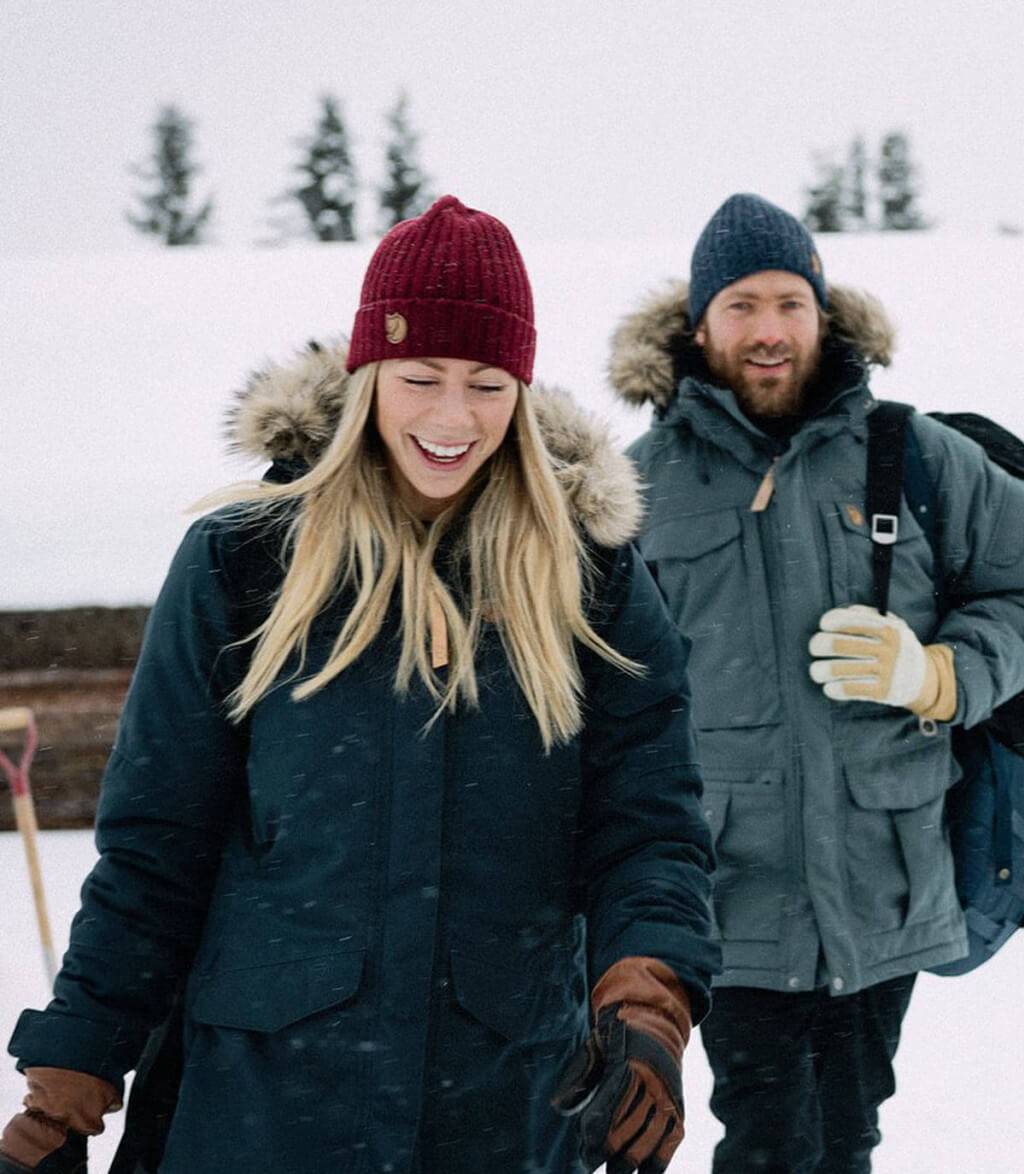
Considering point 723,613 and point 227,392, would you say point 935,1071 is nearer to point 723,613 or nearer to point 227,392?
point 723,613

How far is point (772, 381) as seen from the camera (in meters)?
3.03

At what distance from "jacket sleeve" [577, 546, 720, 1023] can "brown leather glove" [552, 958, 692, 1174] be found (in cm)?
4

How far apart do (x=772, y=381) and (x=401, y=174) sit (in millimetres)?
34302

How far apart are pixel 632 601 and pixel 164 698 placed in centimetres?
63

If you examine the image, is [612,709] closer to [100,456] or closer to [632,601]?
[632,601]

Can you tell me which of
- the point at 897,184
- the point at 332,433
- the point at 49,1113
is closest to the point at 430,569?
the point at 332,433

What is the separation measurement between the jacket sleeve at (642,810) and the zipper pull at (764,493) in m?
1.02

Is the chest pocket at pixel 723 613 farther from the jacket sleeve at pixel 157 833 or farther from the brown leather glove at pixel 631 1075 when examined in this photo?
the jacket sleeve at pixel 157 833

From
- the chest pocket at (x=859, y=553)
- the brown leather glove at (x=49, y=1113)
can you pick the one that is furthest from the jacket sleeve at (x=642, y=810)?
the chest pocket at (x=859, y=553)

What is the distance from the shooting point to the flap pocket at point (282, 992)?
1666 millimetres

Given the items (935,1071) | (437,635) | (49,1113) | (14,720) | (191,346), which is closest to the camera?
(49,1113)

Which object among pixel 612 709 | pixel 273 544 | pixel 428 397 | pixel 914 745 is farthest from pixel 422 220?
pixel 914 745

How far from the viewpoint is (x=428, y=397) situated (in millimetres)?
1936

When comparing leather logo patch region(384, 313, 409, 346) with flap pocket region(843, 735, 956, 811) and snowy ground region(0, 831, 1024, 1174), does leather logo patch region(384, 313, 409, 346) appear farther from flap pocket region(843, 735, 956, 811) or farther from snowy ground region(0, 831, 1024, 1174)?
snowy ground region(0, 831, 1024, 1174)
